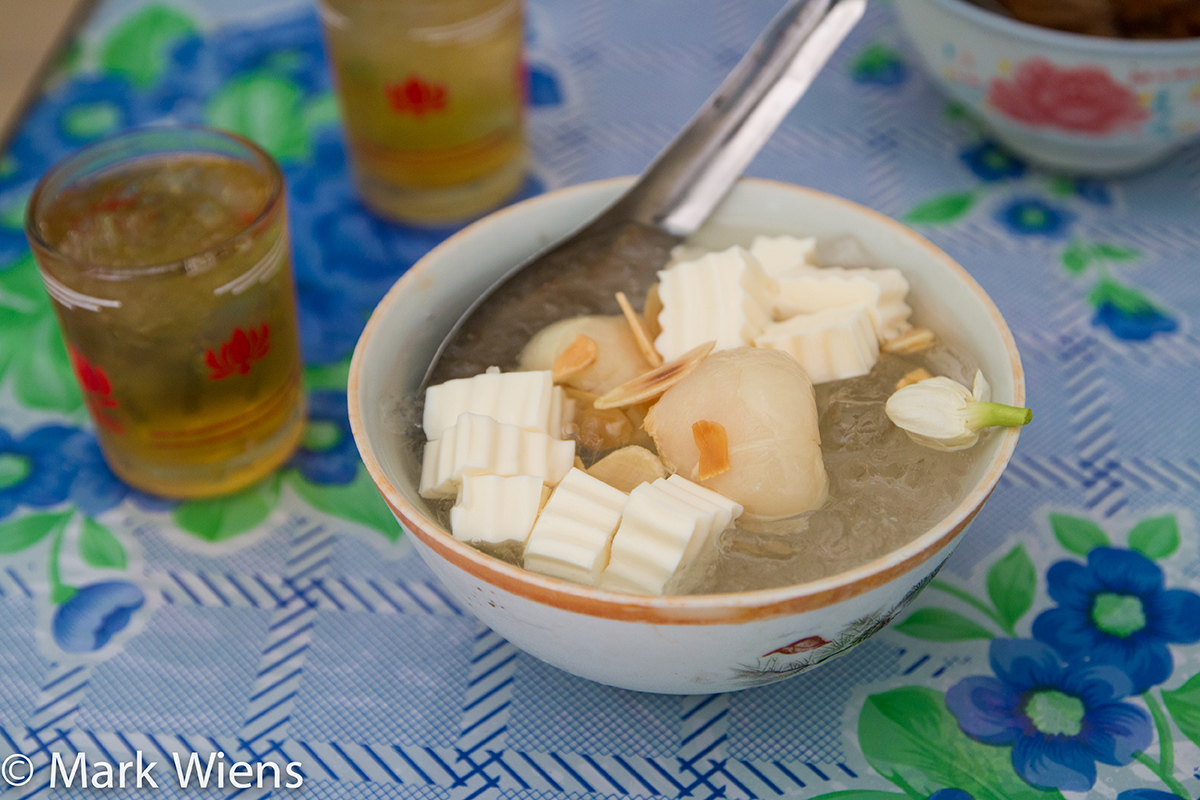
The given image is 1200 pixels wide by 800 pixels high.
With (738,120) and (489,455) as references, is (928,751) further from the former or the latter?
(738,120)

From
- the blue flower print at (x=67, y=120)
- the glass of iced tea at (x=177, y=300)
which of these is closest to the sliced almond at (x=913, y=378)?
the glass of iced tea at (x=177, y=300)

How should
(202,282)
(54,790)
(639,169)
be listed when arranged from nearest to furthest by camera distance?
1. (54,790)
2. (202,282)
3. (639,169)

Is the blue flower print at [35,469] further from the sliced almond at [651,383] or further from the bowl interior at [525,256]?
the sliced almond at [651,383]

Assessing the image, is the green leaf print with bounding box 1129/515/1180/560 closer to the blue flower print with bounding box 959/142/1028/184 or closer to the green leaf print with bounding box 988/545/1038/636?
the green leaf print with bounding box 988/545/1038/636

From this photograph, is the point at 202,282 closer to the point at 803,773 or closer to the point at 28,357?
the point at 28,357

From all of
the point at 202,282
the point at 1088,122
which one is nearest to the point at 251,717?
the point at 202,282

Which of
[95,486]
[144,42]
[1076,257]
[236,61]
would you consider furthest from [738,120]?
[144,42]

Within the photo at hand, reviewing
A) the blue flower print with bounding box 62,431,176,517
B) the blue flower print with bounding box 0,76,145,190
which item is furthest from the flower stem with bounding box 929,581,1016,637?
the blue flower print with bounding box 0,76,145,190

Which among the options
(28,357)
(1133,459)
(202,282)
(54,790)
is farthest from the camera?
(28,357)
